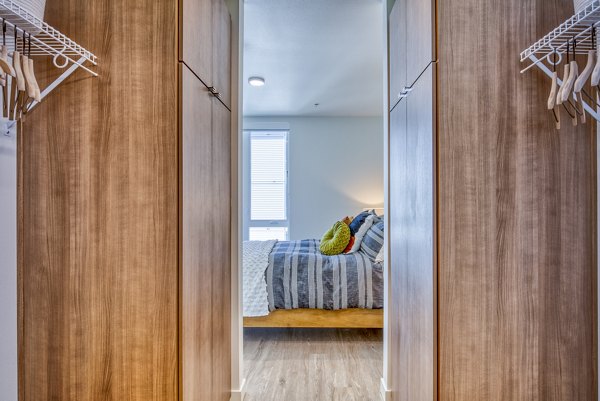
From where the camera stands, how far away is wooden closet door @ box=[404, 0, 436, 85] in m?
1.30

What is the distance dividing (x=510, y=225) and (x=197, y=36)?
140 centimetres

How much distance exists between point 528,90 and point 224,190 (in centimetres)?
144

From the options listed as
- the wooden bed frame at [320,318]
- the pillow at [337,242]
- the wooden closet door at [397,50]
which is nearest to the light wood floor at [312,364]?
the wooden bed frame at [320,318]

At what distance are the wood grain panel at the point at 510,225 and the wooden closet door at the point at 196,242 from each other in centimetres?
92

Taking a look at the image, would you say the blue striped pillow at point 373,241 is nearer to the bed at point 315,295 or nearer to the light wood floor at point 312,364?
the bed at point 315,295

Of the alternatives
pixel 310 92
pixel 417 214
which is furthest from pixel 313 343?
pixel 310 92

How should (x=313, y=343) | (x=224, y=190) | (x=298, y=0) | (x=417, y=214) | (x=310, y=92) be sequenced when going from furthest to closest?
(x=310, y=92) → (x=313, y=343) → (x=298, y=0) → (x=224, y=190) → (x=417, y=214)

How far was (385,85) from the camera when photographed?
2129 mm

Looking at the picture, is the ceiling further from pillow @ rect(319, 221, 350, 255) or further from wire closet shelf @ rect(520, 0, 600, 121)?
pillow @ rect(319, 221, 350, 255)

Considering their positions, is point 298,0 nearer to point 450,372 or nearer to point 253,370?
point 450,372

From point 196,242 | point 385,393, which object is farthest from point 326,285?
point 196,242

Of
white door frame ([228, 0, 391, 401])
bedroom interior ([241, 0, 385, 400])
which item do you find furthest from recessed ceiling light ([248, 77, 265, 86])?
white door frame ([228, 0, 391, 401])

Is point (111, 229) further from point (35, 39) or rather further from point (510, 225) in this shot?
point (510, 225)

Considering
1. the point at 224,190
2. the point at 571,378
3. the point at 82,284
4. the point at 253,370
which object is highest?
the point at 224,190
